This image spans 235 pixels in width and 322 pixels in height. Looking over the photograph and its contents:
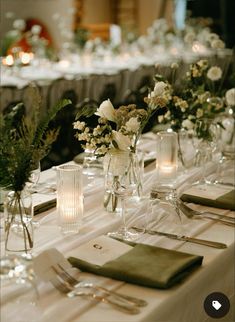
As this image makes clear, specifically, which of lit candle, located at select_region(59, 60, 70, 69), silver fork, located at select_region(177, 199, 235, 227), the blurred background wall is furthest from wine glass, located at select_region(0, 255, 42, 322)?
the blurred background wall

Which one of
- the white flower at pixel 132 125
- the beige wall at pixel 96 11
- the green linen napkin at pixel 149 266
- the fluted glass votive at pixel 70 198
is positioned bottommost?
the green linen napkin at pixel 149 266

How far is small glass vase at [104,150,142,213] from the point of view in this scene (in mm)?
2416

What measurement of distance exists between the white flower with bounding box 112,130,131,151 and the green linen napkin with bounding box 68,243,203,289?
1.30ft

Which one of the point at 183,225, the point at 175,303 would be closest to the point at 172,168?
the point at 183,225

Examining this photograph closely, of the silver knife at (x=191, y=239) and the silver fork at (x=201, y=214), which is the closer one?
the silver knife at (x=191, y=239)

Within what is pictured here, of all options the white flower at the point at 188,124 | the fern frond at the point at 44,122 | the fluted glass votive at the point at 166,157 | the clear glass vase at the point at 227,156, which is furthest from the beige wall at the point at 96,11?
the fern frond at the point at 44,122

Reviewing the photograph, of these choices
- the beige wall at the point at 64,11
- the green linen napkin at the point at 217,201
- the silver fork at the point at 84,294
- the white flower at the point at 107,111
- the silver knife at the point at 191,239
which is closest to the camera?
the silver fork at the point at 84,294

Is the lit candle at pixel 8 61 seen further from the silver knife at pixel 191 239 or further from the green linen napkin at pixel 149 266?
the green linen napkin at pixel 149 266

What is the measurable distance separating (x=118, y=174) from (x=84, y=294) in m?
0.66

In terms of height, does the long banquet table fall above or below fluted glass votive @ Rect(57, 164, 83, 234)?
below

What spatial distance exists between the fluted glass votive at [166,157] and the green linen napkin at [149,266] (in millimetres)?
897

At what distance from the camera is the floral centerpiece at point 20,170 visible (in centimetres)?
204

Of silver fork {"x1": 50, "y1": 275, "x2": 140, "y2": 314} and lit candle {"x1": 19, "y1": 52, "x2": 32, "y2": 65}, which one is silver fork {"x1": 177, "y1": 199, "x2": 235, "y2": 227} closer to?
silver fork {"x1": 50, "y1": 275, "x2": 140, "y2": 314}

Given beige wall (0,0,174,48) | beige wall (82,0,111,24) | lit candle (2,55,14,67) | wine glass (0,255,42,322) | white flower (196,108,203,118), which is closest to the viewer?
wine glass (0,255,42,322)
